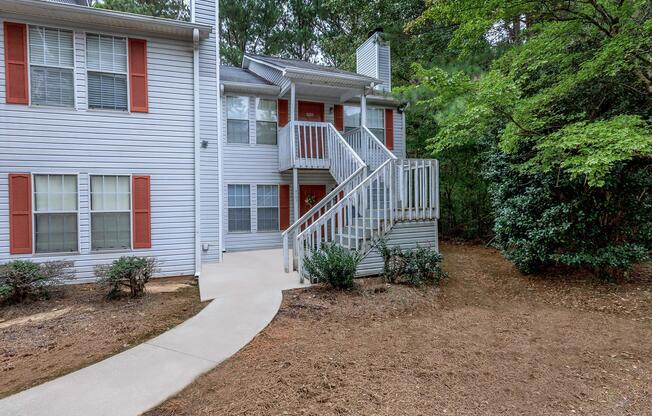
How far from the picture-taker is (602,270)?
20.7ft

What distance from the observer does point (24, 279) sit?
535 centimetres

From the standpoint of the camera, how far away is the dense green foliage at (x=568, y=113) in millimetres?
5168

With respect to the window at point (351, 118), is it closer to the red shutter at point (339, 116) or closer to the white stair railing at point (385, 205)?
the red shutter at point (339, 116)

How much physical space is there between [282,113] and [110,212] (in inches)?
223

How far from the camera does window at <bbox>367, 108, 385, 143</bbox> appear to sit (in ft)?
38.9

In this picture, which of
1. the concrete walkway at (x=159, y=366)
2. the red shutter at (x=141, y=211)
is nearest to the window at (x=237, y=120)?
the red shutter at (x=141, y=211)

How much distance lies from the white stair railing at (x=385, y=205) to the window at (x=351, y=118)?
4.80 metres

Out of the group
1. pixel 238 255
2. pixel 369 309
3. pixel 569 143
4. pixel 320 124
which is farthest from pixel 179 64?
pixel 569 143

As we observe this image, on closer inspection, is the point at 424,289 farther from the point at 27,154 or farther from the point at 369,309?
the point at 27,154

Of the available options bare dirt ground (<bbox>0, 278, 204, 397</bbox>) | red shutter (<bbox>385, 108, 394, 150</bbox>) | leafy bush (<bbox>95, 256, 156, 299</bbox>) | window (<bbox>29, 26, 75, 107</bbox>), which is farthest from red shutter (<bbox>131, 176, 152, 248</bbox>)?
red shutter (<bbox>385, 108, 394, 150</bbox>)

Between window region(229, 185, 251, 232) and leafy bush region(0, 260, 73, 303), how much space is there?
192 inches

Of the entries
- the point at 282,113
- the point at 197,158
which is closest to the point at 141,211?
the point at 197,158

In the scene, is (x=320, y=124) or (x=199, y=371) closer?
(x=199, y=371)

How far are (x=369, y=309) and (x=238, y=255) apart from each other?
17.0 ft
